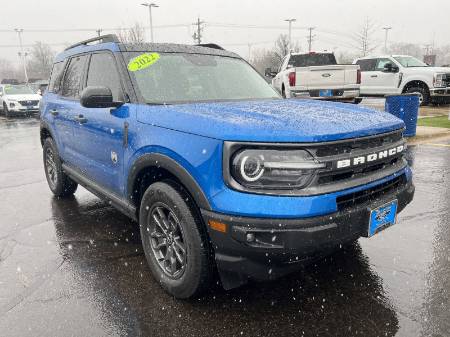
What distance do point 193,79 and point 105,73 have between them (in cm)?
86

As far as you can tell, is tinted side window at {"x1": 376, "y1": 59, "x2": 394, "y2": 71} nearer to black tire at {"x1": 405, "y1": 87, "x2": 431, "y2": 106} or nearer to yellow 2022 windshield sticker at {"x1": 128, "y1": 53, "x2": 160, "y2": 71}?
black tire at {"x1": 405, "y1": 87, "x2": 431, "y2": 106}

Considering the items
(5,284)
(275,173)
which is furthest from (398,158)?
(5,284)

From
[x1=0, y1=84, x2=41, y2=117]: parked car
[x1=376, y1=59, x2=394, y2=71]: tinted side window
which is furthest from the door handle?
[x1=0, y1=84, x2=41, y2=117]: parked car

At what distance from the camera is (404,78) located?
1544 cm

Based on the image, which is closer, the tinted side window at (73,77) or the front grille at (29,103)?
the tinted side window at (73,77)

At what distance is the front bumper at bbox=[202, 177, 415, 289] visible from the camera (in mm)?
2201

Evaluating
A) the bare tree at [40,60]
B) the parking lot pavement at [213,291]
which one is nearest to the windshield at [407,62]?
the parking lot pavement at [213,291]

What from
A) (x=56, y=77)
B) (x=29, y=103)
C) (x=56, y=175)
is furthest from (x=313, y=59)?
(x=29, y=103)

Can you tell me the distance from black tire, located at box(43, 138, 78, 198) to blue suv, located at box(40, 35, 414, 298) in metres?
1.57

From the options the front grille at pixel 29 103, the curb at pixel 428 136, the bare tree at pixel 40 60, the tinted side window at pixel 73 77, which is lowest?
the curb at pixel 428 136

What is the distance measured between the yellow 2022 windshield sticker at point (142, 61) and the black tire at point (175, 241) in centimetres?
112

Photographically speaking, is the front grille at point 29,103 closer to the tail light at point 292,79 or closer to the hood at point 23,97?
the hood at point 23,97

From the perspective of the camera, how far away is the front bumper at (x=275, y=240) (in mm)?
2201

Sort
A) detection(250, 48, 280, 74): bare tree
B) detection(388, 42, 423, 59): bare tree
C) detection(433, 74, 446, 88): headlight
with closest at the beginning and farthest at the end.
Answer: detection(433, 74, 446, 88): headlight → detection(250, 48, 280, 74): bare tree → detection(388, 42, 423, 59): bare tree
